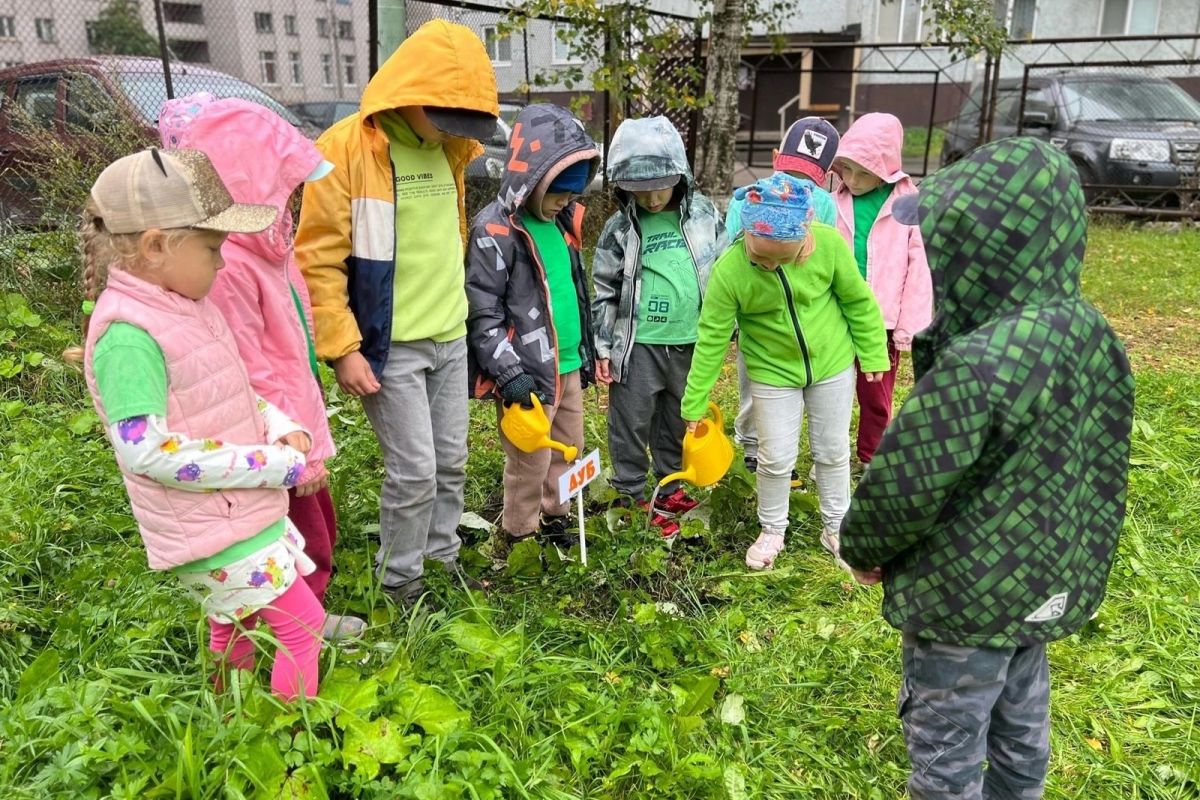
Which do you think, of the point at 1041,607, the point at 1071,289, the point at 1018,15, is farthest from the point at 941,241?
the point at 1018,15

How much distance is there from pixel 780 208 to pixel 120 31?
802 inches

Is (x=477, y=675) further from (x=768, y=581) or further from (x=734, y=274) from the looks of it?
(x=734, y=274)

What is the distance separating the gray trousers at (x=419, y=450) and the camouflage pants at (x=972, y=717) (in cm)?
139

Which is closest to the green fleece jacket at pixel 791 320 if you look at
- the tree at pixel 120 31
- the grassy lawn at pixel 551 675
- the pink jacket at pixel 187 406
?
the grassy lawn at pixel 551 675

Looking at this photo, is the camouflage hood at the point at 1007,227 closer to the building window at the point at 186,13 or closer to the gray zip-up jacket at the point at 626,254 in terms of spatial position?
the gray zip-up jacket at the point at 626,254

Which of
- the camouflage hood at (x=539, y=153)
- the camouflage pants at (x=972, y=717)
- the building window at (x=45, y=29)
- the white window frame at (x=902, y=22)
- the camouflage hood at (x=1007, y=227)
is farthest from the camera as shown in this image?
the white window frame at (x=902, y=22)

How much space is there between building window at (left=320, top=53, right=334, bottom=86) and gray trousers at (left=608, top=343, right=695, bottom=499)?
22.1m

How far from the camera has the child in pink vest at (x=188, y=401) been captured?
1607 mm

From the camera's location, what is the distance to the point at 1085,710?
2324mm

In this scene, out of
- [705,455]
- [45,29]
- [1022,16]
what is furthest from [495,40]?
[45,29]

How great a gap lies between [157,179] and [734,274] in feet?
5.33

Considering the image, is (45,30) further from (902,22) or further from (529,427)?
(529,427)

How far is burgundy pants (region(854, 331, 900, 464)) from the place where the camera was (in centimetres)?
352

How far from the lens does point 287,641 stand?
6.16 ft
